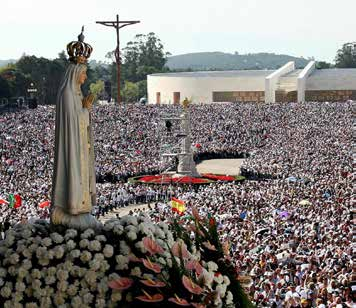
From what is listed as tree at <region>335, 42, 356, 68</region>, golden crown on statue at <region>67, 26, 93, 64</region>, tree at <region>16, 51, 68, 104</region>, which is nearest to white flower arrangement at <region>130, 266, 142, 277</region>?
golden crown on statue at <region>67, 26, 93, 64</region>

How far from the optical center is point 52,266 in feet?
23.9

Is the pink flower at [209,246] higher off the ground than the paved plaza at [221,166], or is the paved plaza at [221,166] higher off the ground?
the pink flower at [209,246]

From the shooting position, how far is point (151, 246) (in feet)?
23.4

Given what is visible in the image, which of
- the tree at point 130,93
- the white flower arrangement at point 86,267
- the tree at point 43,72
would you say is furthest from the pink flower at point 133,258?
the tree at point 130,93

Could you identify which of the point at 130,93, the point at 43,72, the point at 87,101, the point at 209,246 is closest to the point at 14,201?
the point at 87,101

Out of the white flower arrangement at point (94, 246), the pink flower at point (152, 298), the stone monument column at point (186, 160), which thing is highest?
the white flower arrangement at point (94, 246)

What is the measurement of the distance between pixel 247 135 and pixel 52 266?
52187 millimetres

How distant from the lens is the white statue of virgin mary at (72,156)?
7.62 m

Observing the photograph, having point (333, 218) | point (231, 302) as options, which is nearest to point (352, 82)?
point (333, 218)

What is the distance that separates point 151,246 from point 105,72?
6236 inches

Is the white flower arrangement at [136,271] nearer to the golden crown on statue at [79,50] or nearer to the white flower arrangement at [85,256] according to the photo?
the white flower arrangement at [85,256]

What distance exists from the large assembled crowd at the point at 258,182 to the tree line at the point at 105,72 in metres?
9.96

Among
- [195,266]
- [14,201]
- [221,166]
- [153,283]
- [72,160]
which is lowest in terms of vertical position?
[221,166]

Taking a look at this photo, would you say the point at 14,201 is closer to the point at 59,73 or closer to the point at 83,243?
the point at 83,243
